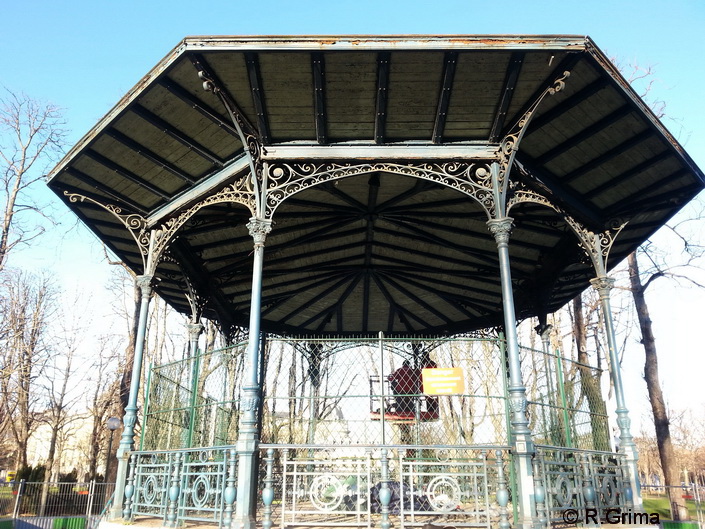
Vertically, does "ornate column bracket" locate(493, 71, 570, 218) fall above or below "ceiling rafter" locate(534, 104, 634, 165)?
below

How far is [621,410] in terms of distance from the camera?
384 inches

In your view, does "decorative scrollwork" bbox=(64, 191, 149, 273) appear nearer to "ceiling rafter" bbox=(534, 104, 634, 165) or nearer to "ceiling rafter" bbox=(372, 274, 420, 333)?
"ceiling rafter" bbox=(372, 274, 420, 333)

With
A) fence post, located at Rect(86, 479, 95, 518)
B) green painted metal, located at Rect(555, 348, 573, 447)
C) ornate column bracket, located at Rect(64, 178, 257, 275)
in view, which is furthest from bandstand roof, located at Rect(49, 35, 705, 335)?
fence post, located at Rect(86, 479, 95, 518)

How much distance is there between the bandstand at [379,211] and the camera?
7.41 metres

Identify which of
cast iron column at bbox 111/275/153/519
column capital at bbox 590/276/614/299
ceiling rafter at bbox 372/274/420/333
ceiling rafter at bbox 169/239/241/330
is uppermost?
ceiling rafter at bbox 372/274/420/333

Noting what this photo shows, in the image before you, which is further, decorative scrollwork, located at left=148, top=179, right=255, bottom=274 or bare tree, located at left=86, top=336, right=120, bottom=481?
bare tree, located at left=86, top=336, right=120, bottom=481

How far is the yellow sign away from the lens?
8148 mm

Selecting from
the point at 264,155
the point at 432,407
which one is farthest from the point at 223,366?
the point at 432,407

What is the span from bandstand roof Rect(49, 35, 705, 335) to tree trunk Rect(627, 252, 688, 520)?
302 inches

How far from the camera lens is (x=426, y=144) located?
30.0 ft

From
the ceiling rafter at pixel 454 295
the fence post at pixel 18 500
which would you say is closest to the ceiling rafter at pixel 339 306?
the ceiling rafter at pixel 454 295

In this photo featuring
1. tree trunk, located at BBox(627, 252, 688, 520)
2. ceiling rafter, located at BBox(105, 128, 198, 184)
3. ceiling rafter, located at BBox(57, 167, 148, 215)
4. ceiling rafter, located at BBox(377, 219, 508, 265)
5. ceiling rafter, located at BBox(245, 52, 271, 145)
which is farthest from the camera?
tree trunk, located at BBox(627, 252, 688, 520)

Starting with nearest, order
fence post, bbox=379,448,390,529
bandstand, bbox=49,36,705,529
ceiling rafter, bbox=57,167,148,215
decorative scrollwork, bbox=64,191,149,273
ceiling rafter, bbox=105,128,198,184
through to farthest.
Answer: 1. fence post, bbox=379,448,390,529
2. bandstand, bbox=49,36,705,529
3. ceiling rafter, bbox=105,128,198,184
4. ceiling rafter, bbox=57,167,148,215
5. decorative scrollwork, bbox=64,191,149,273

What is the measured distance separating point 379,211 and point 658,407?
14421 millimetres
